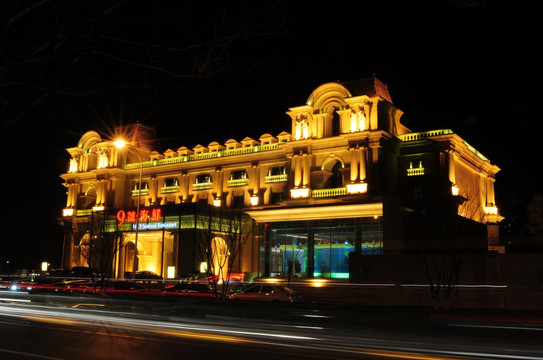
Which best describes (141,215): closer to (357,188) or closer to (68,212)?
(357,188)

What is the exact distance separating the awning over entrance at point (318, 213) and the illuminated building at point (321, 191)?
3.8 inches

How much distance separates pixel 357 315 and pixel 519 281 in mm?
14861

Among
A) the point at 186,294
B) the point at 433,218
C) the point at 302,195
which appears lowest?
the point at 186,294

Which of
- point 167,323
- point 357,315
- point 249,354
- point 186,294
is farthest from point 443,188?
point 249,354

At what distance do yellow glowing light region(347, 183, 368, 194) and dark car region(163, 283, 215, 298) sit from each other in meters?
18.6

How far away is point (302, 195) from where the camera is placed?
52438mm

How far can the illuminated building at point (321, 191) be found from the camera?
4759 cm

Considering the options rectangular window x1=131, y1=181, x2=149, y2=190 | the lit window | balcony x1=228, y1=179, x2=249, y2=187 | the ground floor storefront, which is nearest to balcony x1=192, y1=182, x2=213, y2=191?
balcony x1=228, y1=179, x2=249, y2=187

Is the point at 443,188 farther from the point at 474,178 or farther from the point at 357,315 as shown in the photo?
the point at 357,315

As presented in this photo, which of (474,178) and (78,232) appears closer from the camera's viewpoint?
(474,178)

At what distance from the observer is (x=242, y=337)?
47.9ft

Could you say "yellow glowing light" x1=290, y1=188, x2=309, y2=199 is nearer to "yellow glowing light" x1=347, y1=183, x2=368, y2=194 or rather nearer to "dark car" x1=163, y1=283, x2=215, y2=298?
"yellow glowing light" x1=347, y1=183, x2=368, y2=194

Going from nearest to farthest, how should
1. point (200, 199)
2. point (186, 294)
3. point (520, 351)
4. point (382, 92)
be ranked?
point (520, 351), point (186, 294), point (382, 92), point (200, 199)

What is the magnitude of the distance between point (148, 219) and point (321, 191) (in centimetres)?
1893
